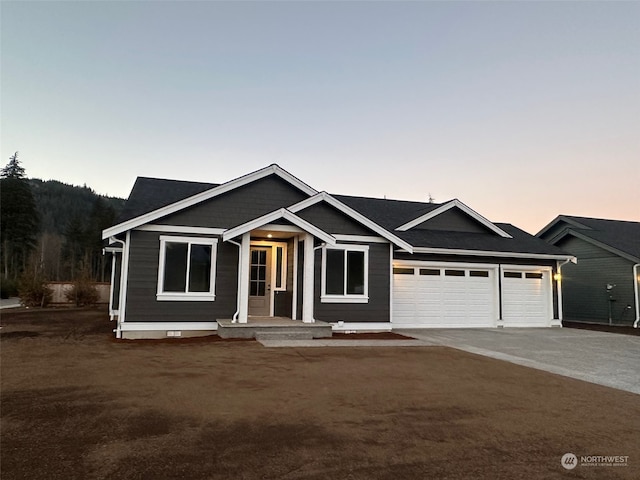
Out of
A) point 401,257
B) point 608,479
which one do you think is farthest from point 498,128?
point 608,479

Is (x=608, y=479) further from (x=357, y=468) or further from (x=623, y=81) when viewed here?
(x=623, y=81)

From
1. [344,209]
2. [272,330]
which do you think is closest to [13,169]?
[344,209]

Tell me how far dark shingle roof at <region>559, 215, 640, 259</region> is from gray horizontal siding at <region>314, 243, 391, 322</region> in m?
11.2

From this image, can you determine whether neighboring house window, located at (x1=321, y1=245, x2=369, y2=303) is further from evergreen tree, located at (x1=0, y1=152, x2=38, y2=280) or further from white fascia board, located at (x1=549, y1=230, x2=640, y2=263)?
evergreen tree, located at (x1=0, y1=152, x2=38, y2=280)

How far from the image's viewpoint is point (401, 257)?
45.7 feet

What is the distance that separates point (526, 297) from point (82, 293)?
22.4 meters

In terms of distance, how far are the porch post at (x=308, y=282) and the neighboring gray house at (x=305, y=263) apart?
0.03m

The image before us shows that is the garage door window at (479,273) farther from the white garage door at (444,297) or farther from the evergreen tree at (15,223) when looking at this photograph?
the evergreen tree at (15,223)

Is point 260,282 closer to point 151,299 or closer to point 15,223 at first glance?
point 151,299

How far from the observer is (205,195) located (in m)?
11.2

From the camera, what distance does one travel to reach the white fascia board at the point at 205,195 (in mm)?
10289

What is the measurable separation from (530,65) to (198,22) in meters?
10.8

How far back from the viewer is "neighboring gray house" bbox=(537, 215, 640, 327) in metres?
16.7

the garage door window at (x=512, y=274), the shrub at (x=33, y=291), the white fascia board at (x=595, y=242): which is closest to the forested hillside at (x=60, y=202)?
the shrub at (x=33, y=291)
